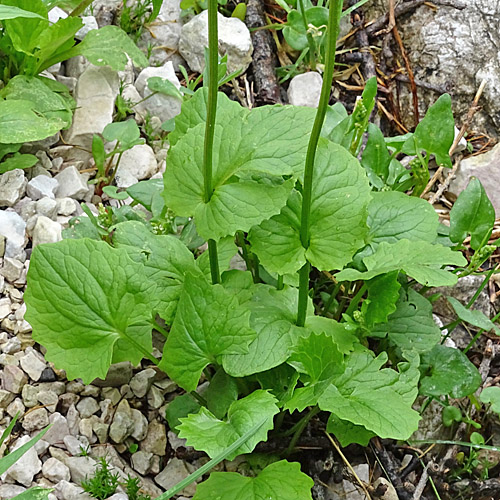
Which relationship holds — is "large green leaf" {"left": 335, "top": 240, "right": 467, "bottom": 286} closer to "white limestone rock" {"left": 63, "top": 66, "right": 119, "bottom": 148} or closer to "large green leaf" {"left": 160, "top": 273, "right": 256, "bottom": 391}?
"large green leaf" {"left": 160, "top": 273, "right": 256, "bottom": 391}

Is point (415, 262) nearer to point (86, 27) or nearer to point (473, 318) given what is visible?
point (473, 318)

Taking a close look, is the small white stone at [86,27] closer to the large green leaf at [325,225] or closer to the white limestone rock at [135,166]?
the white limestone rock at [135,166]

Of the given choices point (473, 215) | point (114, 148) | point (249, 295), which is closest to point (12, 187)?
point (114, 148)

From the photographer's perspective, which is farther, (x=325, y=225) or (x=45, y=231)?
(x=45, y=231)

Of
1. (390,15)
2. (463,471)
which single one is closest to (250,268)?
(463,471)

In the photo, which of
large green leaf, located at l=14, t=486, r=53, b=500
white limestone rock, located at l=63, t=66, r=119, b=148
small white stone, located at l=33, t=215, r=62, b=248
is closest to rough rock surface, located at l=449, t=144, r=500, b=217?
white limestone rock, located at l=63, t=66, r=119, b=148

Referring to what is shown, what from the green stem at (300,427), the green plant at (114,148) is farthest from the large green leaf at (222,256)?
the green plant at (114,148)
